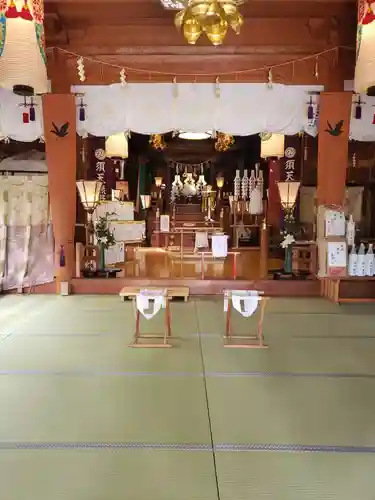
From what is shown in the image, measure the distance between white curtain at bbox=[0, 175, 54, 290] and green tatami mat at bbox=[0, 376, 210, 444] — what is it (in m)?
3.47

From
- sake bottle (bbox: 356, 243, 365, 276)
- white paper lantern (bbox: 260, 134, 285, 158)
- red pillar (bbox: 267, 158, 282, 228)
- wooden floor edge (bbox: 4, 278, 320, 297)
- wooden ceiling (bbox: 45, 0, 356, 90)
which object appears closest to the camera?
sake bottle (bbox: 356, 243, 365, 276)

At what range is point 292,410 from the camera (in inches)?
117

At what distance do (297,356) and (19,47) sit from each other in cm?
404

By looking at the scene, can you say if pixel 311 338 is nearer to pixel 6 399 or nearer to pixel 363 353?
pixel 363 353

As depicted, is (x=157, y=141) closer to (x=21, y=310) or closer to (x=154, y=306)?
(x=21, y=310)

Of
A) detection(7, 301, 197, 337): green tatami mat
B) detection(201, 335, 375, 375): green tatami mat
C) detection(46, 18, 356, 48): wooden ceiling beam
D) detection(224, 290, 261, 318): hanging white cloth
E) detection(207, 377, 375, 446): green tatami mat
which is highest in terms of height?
detection(46, 18, 356, 48): wooden ceiling beam

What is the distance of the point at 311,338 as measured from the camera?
4.59m

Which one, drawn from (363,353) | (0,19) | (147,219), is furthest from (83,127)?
(147,219)

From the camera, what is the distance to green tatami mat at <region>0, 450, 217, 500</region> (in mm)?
2117

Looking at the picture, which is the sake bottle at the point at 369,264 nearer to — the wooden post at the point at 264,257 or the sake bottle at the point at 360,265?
the sake bottle at the point at 360,265

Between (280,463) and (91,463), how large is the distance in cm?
96

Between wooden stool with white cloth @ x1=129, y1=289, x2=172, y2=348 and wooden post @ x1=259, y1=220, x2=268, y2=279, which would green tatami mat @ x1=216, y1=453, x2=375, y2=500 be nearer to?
wooden stool with white cloth @ x1=129, y1=289, x2=172, y2=348

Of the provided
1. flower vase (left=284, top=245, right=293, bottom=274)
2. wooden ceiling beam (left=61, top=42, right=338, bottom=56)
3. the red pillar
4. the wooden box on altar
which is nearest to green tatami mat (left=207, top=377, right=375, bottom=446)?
flower vase (left=284, top=245, right=293, bottom=274)

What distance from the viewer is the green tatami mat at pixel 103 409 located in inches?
104
